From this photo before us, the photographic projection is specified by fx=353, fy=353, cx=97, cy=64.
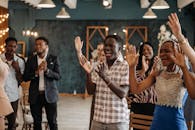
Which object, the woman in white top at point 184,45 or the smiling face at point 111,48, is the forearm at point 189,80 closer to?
the woman in white top at point 184,45

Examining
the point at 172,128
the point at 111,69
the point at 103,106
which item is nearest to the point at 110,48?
the point at 111,69

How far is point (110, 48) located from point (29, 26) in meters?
10.8

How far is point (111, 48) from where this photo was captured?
2908mm

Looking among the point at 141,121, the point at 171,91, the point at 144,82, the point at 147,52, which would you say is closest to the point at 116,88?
the point at 144,82

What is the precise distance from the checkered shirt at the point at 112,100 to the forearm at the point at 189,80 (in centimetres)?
65

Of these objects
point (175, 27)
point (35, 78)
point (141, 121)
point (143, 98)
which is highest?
point (175, 27)

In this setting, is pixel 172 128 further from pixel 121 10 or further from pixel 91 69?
pixel 121 10

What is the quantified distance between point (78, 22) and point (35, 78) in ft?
29.4

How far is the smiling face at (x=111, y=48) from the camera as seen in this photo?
2902mm

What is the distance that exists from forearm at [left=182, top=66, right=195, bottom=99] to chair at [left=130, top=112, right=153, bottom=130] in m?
1.09

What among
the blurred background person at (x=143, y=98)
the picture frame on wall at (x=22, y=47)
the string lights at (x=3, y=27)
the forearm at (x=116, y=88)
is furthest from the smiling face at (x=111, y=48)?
the picture frame on wall at (x=22, y=47)

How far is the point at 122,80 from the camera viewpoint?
2.88 m

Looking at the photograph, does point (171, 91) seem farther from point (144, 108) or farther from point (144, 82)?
point (144, 108)

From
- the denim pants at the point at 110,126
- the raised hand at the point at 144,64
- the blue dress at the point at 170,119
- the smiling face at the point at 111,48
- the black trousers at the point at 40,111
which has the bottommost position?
the black trousers at the point at 40,111
